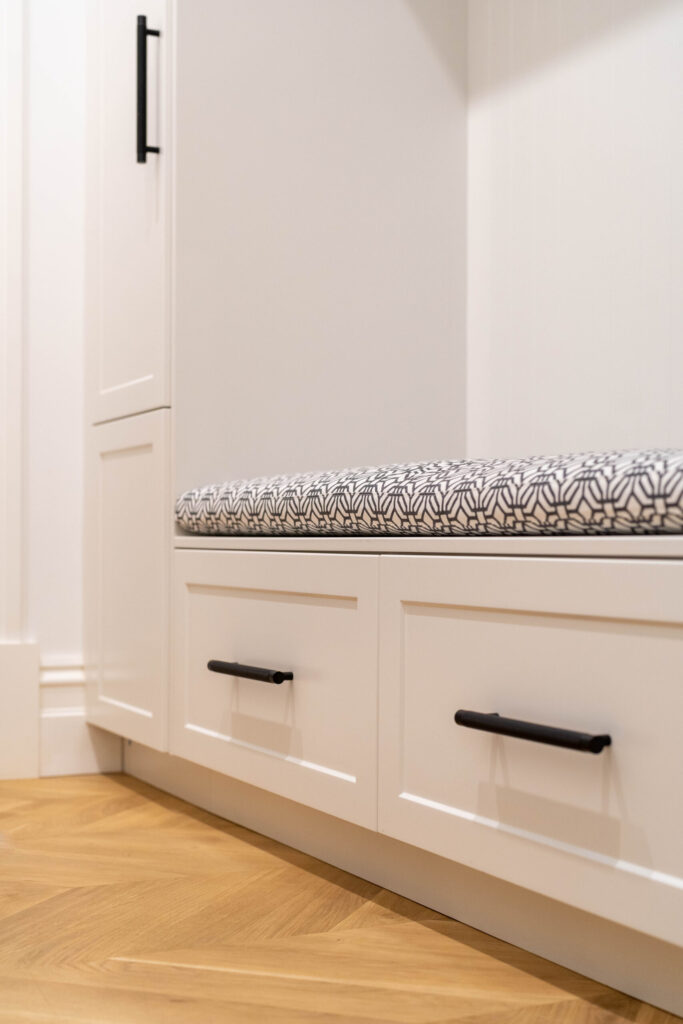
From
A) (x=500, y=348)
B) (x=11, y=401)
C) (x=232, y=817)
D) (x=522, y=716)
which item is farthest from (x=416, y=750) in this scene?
(x=11, y=401)

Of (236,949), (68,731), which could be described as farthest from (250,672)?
(68,731)

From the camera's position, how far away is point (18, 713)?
178 centimetres

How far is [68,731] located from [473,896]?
0.99 metres

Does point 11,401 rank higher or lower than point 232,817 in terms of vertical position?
higher

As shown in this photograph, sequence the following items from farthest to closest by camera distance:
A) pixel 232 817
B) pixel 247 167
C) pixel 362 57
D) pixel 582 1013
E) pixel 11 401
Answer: pixel 11 401
pixel 362 57
pixel 247 167
pixel 232 817
pixel 582 1013

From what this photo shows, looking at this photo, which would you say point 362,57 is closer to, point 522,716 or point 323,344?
point 323,344

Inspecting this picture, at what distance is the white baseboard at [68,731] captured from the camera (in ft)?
5.90

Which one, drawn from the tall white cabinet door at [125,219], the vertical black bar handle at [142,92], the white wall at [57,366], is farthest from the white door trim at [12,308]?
the vertical black bar handle at [142,92]

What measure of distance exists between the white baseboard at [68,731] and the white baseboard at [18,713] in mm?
16

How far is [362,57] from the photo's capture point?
5.50ft

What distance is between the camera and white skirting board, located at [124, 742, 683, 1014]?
854 millimetres

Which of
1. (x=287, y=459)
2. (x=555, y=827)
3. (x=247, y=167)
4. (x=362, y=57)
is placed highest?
(x=362, y=57)

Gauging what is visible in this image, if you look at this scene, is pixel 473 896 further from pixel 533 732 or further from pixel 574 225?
pixel 574 225

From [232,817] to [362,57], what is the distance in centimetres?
120
